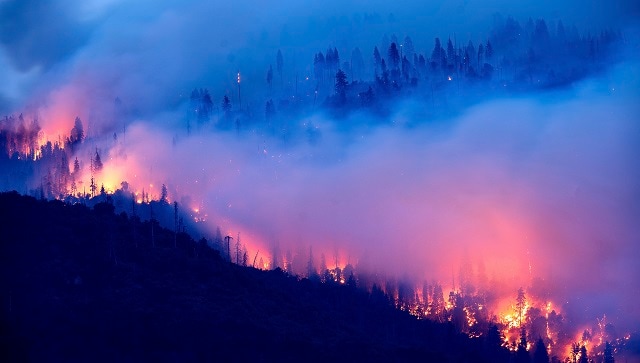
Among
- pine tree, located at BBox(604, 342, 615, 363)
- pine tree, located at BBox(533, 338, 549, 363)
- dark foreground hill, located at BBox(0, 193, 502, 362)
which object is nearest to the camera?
dark foreground hill, located at BBox(0, 193, 502, 362)

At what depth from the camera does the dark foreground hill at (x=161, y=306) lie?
130500mm

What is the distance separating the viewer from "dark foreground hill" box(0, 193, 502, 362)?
5138 inches

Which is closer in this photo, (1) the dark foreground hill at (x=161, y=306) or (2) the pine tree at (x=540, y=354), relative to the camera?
(1) the dark foreground hill at (x=161, y=306)

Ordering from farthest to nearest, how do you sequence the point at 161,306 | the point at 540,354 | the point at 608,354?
1. the point at 608,354
2. the point at 540,354
3. the point at 161,306

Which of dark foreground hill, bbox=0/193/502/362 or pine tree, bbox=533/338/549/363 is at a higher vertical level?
dark foreground hill, bbox=0/193/502/362

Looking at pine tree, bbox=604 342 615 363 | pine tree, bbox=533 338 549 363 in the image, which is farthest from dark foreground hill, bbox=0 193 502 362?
pine tree, bbox=604 342 615 363

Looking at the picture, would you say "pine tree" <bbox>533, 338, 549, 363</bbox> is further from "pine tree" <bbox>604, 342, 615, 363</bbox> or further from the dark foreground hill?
"pine tree" <bbox>604, 342, 615, 363</bbox>

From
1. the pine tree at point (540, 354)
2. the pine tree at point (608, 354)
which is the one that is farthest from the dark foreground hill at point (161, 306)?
the pine tree at point (608, 354)

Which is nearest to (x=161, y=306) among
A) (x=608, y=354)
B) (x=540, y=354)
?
(x=540, y=354)

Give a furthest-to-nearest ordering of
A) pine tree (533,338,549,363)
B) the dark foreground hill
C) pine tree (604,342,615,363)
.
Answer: pine tree (604,342,615,363) → pine tree (533,338,549,363) → the dark foreground hill

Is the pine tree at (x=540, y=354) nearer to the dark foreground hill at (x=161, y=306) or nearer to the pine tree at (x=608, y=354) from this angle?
the dark foreground hill at (x=161, y=306)

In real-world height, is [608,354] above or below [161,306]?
below

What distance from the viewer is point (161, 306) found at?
471 feet

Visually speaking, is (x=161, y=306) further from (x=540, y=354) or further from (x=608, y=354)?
(x=608, y=354)
